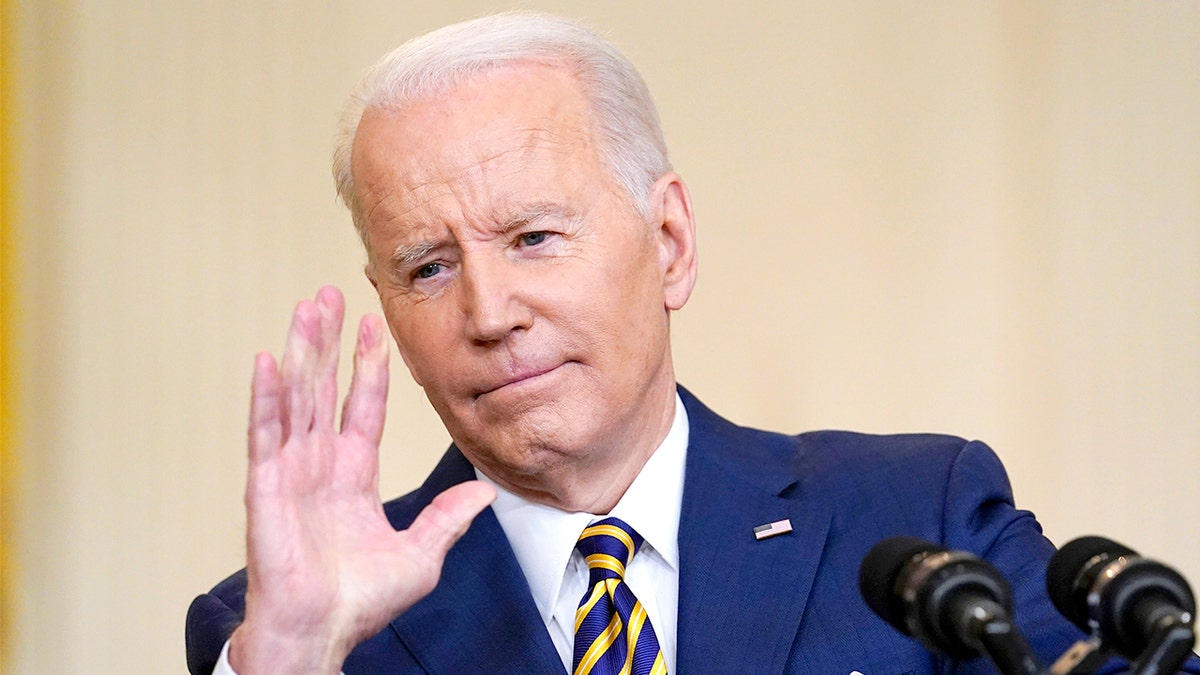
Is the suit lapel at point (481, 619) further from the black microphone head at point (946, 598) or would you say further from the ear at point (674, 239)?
the black microphone head at point (946, 598)

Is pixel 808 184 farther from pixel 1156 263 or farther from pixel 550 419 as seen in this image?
pixel 550 419

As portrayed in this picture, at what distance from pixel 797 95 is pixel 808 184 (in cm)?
23

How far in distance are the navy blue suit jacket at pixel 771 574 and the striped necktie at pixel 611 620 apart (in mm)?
58

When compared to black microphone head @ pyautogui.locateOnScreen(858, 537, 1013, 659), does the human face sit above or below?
above

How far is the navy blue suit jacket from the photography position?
1853 millimetres

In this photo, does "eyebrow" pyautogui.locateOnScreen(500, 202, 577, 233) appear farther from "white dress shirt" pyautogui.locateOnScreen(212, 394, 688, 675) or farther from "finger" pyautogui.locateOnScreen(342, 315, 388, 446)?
"white dress shirt" pyautogui.locateOnScreen(212, 394, 688, 675)

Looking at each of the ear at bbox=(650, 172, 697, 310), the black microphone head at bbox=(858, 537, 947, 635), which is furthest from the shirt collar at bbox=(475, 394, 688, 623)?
the black microphone head at bbox=(858, 537, 947, 635)

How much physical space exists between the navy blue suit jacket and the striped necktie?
2.3 inches

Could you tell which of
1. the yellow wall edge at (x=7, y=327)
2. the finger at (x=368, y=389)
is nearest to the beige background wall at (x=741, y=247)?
the yellow wall edge at (x=7, y=327)

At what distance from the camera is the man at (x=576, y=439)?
1.85 m

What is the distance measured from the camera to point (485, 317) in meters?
1.79

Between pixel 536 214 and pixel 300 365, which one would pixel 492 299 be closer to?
pixel 536 214

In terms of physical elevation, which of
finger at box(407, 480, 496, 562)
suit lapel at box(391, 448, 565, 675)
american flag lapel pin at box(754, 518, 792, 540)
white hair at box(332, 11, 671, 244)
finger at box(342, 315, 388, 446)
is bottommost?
suit lapel at box(391, 448, 565, 675)

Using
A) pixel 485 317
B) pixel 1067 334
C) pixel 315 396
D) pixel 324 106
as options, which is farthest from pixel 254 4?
pixel 1067 334
